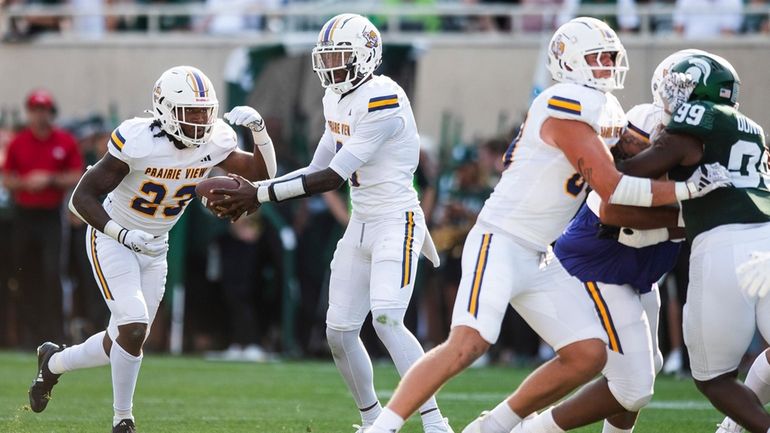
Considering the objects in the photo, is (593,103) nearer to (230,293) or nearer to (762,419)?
(762,419)

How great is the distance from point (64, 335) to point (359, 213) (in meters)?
6.69

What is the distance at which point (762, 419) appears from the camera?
211 inches

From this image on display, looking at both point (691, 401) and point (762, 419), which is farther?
point (691, 401)

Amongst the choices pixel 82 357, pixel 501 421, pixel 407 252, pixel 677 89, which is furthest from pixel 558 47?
pixel 82 357

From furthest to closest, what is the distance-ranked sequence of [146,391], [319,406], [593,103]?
[146,391] → [319,406] → [593,103]

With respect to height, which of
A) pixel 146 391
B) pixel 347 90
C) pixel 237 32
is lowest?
pixel 146 391

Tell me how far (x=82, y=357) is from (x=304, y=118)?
568 cm

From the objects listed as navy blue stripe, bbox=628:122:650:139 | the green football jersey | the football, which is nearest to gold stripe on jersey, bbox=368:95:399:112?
the football

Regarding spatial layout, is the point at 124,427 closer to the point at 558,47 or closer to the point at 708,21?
the point at 558,47

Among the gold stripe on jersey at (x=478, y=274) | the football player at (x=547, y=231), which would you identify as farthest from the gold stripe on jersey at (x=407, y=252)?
the gold stripe on jersey at (x=478, y=274)

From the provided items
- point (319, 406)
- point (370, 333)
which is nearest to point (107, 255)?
point (319, 406)

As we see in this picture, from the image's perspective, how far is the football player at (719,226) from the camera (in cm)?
534

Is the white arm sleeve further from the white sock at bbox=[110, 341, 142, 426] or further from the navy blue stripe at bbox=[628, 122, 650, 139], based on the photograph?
the white sock at bbox=[110, 341, 142, 426]

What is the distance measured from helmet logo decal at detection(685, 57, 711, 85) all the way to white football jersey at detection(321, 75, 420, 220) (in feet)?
5.21
